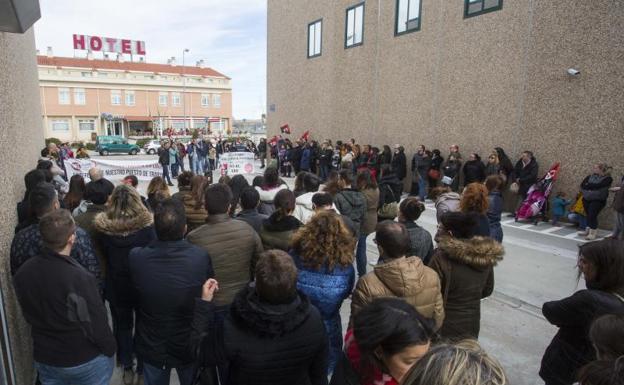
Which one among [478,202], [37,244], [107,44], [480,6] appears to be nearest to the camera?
→ [37,244]

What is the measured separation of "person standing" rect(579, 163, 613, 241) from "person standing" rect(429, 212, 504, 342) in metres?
6.60

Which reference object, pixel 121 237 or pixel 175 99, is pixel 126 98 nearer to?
pixel 175 99

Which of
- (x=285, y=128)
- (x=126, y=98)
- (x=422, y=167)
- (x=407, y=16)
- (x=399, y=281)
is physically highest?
(x=407, y=16)

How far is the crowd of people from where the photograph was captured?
1618 millimetres

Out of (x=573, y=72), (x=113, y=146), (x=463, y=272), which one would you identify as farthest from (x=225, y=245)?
(x=113, y=146)

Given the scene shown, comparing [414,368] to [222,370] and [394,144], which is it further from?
[394,144]

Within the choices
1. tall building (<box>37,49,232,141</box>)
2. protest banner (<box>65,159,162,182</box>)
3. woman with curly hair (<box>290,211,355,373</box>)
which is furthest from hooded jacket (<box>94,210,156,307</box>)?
tall building (<box>37,49,232,141</box>)

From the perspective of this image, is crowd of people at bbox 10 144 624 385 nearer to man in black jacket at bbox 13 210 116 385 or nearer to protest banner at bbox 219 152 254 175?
man in black jacket at bbox 13 210 116 385

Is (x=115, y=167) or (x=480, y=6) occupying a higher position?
(x=480, y=6)

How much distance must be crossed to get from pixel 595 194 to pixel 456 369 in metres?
8.84

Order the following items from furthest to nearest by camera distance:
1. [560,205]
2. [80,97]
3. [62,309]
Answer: [80,97], [560,205], [62,309]

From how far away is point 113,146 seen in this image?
1426 inches

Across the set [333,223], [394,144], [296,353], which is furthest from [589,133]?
[296,353]

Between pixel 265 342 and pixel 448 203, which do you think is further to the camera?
pixel 448 203
